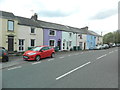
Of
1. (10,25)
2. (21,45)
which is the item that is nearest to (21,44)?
(21,45)

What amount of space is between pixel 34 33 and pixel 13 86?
16.9 m

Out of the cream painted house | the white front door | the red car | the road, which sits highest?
the cream painted house

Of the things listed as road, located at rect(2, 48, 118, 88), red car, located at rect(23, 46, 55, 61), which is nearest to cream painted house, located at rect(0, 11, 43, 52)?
red car, located at rect(23, 46, 55, 61)

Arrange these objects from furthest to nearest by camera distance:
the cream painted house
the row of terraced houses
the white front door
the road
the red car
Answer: the white front door < the row of terraced houses < the cream painted house < the red car < the road

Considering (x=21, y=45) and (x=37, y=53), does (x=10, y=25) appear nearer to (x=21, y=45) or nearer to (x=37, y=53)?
(x=21, y=45)

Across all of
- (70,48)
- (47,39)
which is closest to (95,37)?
(70,48)

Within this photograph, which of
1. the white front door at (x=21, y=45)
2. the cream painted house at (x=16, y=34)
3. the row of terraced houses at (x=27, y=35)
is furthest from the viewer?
the white front door at (x=21, y=45)

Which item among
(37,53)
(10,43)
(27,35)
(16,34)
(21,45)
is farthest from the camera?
(27,35)

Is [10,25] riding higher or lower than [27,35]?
higher

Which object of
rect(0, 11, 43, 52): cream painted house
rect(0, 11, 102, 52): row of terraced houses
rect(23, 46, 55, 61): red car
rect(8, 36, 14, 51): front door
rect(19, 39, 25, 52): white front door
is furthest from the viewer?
rect(19, 39, 25, 52): white front door

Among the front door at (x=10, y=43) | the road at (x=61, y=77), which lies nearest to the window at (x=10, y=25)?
the front door at (x=10, y=43)

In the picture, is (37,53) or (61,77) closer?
(61,77)

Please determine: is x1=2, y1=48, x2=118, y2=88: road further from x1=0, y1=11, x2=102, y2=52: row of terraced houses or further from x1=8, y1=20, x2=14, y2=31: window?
x1=8, y1=20, x2=14, y2=31: window

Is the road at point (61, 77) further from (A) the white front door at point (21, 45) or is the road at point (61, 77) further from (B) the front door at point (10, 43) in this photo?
(A) the white front door at point (21, 45)
